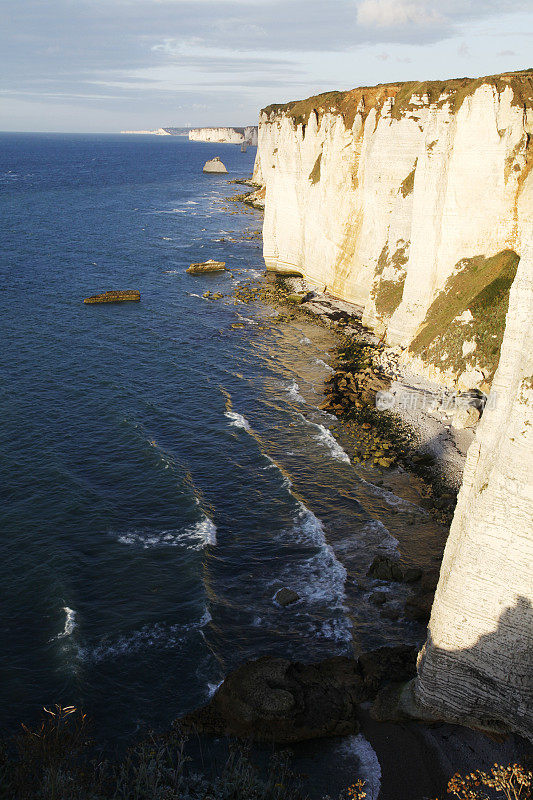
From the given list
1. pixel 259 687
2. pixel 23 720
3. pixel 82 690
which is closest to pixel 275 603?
pixel 259 687

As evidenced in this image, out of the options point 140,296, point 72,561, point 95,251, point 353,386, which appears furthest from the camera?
point 95,251

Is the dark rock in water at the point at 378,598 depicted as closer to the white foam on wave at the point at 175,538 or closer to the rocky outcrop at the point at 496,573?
the rocky outcrop at the point at 496,573

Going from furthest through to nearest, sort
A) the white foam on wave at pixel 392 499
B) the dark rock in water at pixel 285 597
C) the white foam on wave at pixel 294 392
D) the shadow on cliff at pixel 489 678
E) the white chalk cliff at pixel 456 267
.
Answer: the white foam on wave at pixel 294 392, the white foam on wave at pixel 392 499, the dark rock in water at pixel 285 597, the shadow on cliff at pixel 489 678, the white chalk cliff at pixel 456 267

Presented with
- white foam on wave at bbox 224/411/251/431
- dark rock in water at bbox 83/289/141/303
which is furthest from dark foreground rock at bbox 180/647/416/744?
dark rock in water at bbox 83/289/141/303

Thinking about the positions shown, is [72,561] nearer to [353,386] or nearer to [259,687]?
[259,687]

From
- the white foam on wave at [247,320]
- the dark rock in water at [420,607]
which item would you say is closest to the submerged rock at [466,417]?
the dark rock in water at [420,607]

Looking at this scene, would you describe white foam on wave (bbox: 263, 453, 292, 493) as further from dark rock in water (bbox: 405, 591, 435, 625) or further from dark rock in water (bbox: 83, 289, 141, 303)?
dark rock in water (bbox: 83, 289, 141, 303)

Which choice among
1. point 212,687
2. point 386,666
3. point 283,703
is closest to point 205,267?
point 212,687
